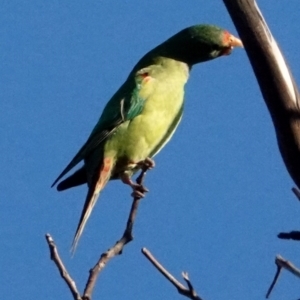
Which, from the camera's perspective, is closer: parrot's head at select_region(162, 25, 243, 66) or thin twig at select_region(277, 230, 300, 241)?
thin twig at select_region(277, 230, 300, 241)

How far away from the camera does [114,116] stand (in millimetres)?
5305

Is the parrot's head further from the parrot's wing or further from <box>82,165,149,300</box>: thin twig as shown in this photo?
<box>82,165,149,300</box>: thin twig

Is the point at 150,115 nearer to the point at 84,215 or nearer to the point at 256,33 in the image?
the point at 84,215

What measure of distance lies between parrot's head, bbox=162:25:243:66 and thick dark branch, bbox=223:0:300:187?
3.50 meters

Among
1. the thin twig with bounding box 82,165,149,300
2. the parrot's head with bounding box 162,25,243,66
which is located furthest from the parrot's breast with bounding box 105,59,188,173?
the thin twig with bounding box 82,165,149,300

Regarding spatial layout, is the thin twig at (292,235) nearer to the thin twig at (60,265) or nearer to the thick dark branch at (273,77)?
the thick dark branch at (273,77)

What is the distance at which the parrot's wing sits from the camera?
17.0 feet

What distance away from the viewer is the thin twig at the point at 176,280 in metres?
2.05

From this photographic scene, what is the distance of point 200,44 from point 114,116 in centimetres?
109

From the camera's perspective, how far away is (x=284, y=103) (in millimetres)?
2244

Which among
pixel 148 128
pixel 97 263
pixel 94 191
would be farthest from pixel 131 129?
pixel 97 263

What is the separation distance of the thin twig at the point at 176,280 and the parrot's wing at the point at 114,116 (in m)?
2.84

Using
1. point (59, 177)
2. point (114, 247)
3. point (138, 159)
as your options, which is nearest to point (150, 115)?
point (138, 159)

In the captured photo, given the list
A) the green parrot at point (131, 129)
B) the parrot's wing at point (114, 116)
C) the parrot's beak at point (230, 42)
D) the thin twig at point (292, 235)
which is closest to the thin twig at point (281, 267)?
the thin twig at point (292, 235)
